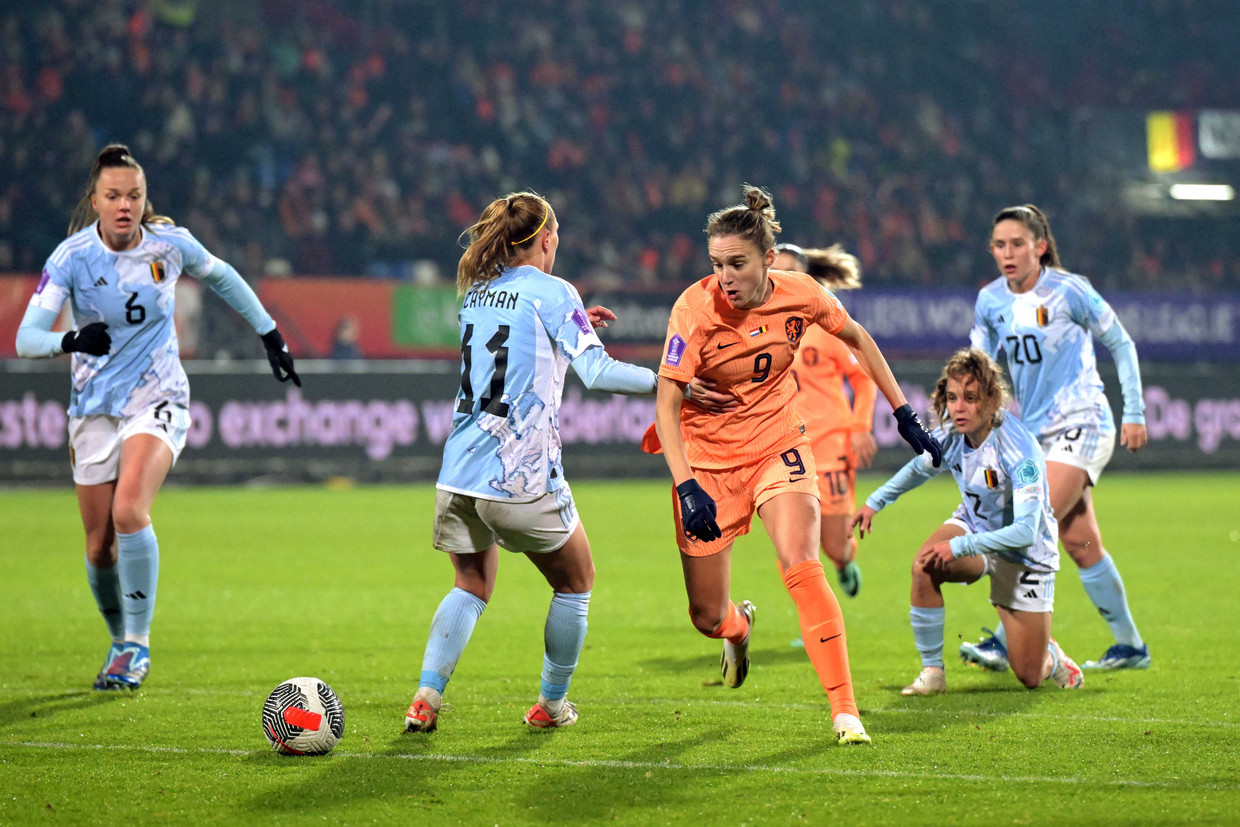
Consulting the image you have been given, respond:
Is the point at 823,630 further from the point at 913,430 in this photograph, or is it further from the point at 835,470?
the point at 835,470

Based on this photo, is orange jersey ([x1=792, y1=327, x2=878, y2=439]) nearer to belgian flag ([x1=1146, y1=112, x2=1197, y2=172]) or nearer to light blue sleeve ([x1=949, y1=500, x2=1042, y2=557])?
A: light blue sleeve ([x1=949, y1=500, x2=1042, y2=557])

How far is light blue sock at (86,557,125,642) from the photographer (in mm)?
6926

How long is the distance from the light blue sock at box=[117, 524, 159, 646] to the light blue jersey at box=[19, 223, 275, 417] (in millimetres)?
602

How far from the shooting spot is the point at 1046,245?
7371 mm

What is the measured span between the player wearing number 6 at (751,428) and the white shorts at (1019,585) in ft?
2.97

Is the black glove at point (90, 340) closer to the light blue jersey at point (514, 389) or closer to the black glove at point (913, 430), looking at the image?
the light blue jersey at point (514, 389)

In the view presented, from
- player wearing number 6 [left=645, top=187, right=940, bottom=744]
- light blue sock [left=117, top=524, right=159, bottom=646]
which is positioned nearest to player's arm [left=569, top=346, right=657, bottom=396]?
player wearing number 6 [left=645, top=187, right=940, bottom=744]

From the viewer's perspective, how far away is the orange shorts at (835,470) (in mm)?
8234

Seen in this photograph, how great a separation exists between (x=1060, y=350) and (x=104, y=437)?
4628 mm

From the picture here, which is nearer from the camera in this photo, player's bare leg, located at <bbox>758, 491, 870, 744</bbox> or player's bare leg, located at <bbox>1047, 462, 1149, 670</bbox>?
player's bare leg, located at <bbox>758, 491, 870, 744</bbox>

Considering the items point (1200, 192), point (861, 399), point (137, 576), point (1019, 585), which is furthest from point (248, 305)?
point (1200, 192)

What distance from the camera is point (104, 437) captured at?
6.78m

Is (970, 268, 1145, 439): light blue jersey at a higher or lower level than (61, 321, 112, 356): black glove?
lower

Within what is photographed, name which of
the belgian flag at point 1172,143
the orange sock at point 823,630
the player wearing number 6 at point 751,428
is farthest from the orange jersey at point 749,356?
the belgian flag at point 1172,143
